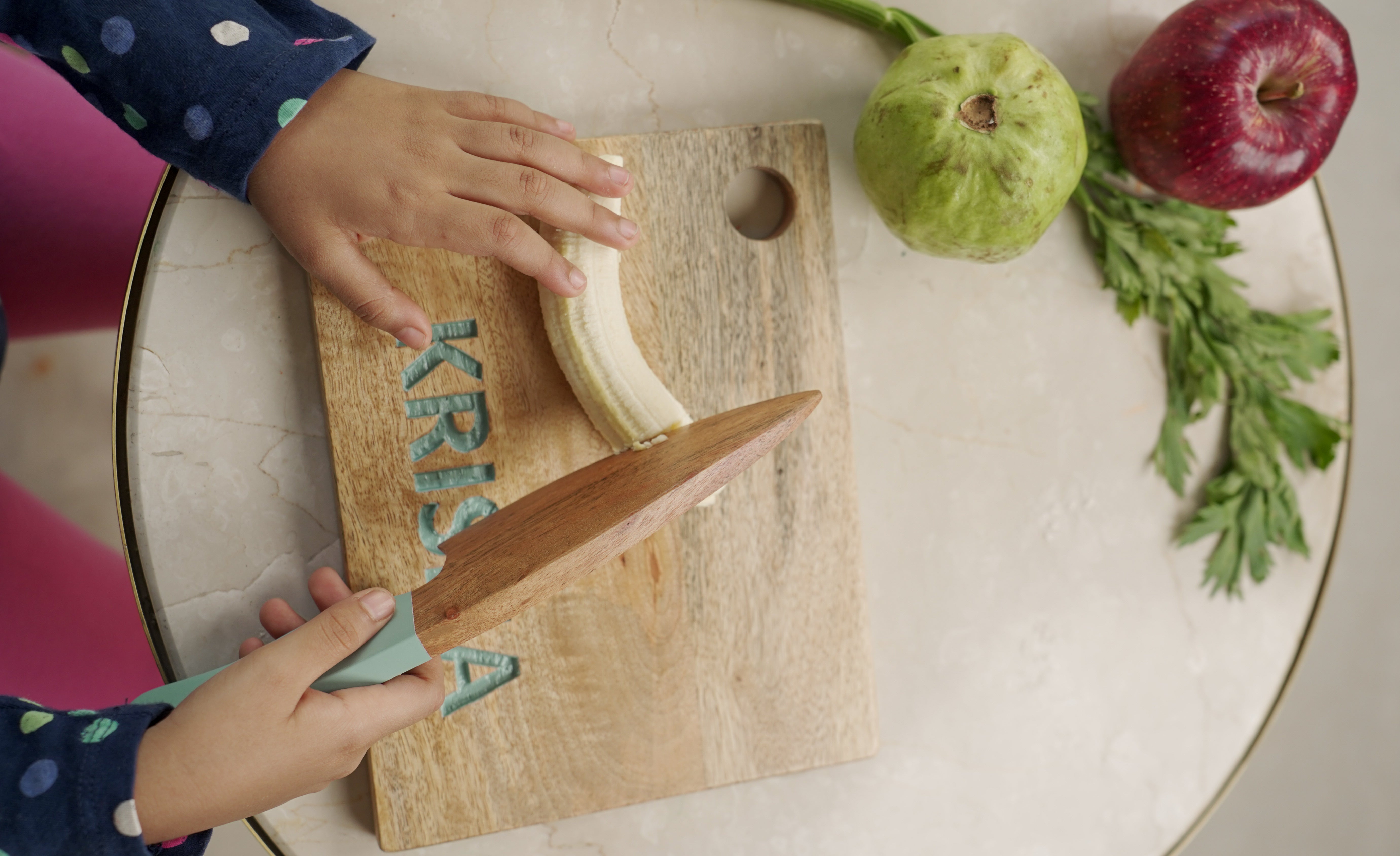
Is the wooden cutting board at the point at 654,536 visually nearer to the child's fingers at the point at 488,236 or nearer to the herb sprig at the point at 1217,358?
the child's fingers at the point at 488,236

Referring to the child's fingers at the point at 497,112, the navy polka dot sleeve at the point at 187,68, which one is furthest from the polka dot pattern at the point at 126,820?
the child's fingers at the point at 497,112

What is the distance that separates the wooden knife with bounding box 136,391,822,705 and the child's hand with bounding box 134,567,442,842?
0.02 meters

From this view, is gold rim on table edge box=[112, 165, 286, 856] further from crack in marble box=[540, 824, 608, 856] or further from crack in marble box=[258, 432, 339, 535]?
crack in marble box=[540, 824, 608, 856]

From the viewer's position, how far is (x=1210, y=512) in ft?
2.88

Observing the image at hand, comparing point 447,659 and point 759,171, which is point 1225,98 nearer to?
point 759,171

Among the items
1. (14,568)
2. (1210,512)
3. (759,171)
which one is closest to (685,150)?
(759,171)

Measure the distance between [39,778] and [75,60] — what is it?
1.61 feet

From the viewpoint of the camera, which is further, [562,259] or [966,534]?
[966,534]

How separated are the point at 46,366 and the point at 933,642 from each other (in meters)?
1.31

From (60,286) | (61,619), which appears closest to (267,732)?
(61,619)

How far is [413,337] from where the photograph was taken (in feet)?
2.24

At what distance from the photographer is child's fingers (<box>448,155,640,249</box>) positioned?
68 centimetres

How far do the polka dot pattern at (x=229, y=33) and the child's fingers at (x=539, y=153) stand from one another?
16 cm

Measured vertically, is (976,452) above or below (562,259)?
below
